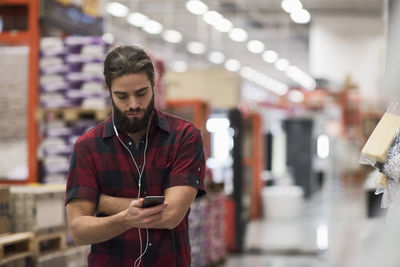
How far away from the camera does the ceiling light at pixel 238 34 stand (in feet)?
66.4

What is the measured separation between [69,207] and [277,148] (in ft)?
63.5

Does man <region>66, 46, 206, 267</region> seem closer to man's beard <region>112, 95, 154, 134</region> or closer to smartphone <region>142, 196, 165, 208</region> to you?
man's beard <region>112, 95, 154, 134</region>

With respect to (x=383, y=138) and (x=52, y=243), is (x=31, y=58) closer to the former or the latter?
(x=52, y=243)

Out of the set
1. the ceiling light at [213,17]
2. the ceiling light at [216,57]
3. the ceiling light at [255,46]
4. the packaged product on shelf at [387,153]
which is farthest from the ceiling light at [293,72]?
the packaged product on shelf at [387,153]

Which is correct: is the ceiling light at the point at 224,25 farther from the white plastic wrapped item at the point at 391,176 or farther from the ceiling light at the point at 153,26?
the white plastic wrapped item at the point at 391,176

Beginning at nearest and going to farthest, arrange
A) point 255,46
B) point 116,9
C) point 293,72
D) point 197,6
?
point 197,6, point 116,9, point 255,46, point 293,72

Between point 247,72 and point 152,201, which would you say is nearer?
point 152,201

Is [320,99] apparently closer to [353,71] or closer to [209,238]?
[353,71]

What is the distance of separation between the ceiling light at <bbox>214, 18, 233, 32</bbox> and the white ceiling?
0.40m

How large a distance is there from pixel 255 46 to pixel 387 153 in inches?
921

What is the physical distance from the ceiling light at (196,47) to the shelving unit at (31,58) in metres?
20.3

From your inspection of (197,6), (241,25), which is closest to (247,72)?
(241,25)

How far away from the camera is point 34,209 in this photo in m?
4.86

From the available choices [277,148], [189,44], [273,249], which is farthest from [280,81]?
[273,249]
